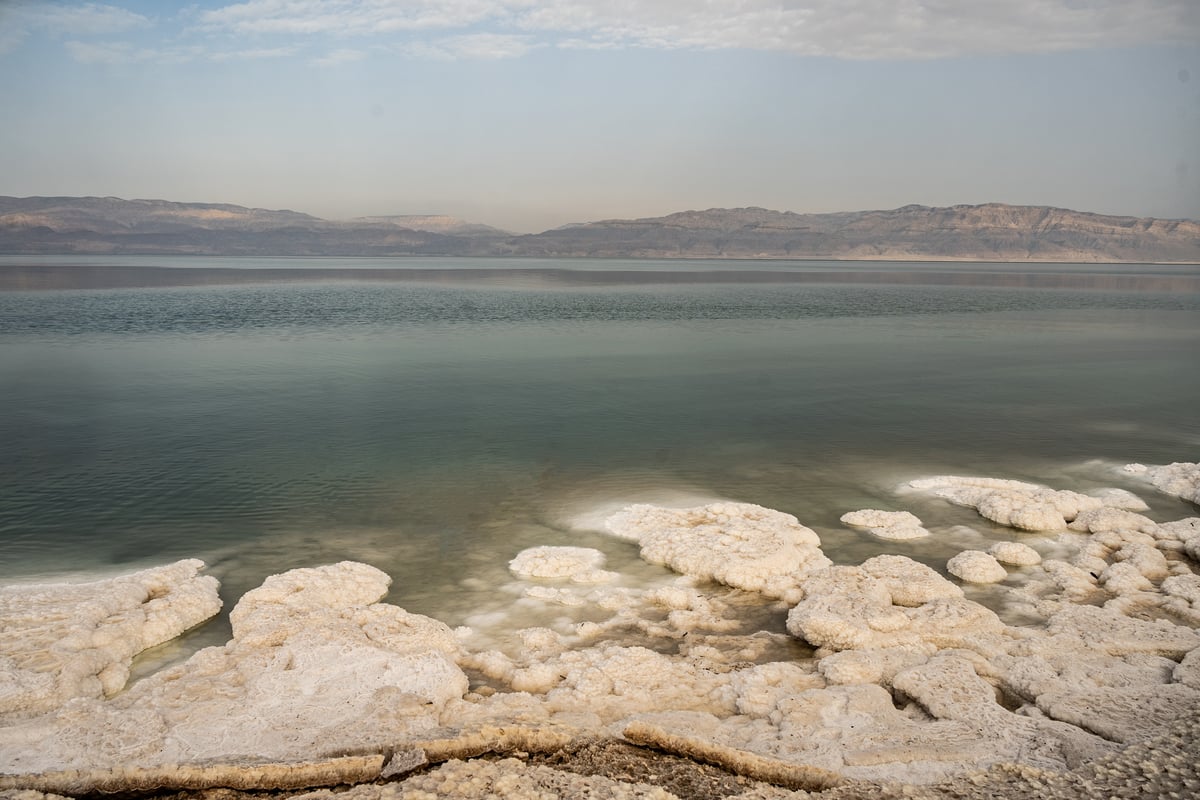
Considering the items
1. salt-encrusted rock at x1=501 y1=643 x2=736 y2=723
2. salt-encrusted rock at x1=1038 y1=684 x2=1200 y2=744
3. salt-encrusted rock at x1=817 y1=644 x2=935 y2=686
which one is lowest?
salt-encrusted rock at x1=501 y1=643 x2=736 y2=723

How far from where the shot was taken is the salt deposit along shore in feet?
15.8

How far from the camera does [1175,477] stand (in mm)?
12094

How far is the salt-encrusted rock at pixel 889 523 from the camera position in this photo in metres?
9.88

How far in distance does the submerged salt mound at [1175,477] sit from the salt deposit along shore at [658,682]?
2.94m

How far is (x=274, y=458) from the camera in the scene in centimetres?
1338

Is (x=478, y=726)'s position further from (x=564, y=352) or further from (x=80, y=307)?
(x=80, y=307)

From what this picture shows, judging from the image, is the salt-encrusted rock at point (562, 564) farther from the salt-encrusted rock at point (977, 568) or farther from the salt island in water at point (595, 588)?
the salt-encrusted rock at point (977, 568)

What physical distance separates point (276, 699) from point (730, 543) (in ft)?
16.6

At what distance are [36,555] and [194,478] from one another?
3135 mm

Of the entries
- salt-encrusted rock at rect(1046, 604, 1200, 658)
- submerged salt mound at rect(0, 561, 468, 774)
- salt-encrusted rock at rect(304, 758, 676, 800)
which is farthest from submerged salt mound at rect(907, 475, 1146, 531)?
salt-encrusted rock at rect(304, 758, 676, 800)

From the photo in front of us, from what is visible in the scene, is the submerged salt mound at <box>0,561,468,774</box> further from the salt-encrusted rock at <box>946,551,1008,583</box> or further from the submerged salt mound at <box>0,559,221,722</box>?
the salt-encrusted rock at <box>946,551,1008,583</box>

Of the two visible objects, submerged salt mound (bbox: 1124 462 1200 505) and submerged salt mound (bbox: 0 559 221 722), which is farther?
submerged salt mound (bbox: 1124 462 1200 505)

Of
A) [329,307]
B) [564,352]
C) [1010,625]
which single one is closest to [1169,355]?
[564,352]

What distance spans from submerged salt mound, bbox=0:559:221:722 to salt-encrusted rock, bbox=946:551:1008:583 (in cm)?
771
